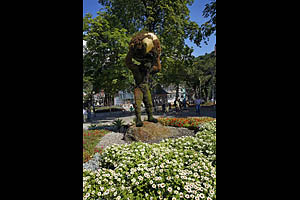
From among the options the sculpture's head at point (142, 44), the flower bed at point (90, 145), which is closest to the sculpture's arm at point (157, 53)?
the sculpture's head at point (142, 44)

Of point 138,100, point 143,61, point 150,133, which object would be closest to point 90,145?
point 150,133

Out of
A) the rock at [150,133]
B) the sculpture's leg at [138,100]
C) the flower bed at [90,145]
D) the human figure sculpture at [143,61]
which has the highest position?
the human figure sculpture at [143,61]

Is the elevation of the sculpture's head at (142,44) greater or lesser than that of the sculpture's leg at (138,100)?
greater

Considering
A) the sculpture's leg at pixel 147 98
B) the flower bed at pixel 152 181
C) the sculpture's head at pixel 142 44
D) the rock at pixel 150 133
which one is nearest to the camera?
the flower bed at pixel 152 181

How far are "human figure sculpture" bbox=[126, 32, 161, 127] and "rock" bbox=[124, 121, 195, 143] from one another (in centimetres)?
30

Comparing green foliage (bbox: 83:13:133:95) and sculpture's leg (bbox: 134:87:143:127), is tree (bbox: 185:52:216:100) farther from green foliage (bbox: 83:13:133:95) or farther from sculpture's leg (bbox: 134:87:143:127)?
sculpture's leg (bbox: 134:87:143:127)

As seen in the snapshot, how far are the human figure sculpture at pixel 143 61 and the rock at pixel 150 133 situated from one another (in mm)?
304

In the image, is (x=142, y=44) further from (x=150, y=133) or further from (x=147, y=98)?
(x=150, y=133)

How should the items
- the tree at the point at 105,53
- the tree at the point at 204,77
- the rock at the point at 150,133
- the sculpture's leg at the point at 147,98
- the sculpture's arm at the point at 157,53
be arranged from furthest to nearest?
the tree at the point at 204,77, the tree at the point at 105,53, the sculpture's leg at the point at 147,98, the sculpture's arm at the point at 157,53, the rock at the point at 150,133

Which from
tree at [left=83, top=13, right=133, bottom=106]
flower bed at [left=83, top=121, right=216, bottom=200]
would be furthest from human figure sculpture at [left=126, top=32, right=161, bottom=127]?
tree at [left=83, top=13, right=133, bottom=106]

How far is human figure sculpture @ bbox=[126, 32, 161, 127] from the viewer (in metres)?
6.27

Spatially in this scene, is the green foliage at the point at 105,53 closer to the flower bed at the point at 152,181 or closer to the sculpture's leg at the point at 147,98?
the sculpture's leg at the point at 147,98

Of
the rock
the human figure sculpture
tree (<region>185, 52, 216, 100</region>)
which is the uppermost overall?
tree (<region>185, 52, 216, 100</region>)

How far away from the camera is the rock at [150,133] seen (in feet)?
19.2
